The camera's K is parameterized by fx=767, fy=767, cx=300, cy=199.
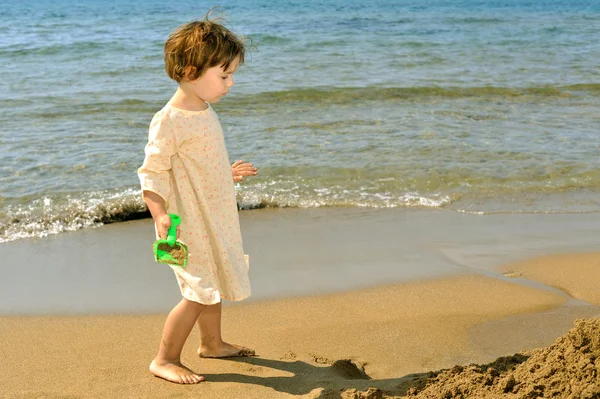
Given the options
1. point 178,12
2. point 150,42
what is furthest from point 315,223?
point 178,12

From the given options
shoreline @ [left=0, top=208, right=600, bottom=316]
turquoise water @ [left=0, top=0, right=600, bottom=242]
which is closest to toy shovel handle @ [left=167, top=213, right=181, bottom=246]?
shoreline @ [left=0, top=208, right=600, bottom=316]

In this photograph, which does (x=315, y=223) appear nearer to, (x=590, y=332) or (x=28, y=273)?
(x=28, y=273)

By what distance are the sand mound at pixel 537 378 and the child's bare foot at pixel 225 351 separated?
0.75 meters

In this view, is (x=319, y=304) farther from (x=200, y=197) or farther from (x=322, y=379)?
(x=200, y=197)

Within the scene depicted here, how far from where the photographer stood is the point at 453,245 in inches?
198

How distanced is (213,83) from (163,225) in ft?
2.02

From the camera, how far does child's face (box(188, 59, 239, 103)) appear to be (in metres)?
3.08

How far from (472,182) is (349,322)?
300 cm

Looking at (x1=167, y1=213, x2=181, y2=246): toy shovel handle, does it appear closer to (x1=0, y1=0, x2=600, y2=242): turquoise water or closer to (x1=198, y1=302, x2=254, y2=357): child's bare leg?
(x1=198, y1=302, x2=254, y2=357): child's bare leg

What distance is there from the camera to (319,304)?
408 centimetres

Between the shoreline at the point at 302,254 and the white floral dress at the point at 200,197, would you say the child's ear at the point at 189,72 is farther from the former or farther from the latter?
the shoreline at the point at 302,254

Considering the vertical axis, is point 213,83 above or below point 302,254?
above

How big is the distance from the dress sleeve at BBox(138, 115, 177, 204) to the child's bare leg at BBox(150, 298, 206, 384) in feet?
1.64

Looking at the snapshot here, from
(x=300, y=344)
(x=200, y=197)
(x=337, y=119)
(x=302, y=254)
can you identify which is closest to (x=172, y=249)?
(x=200, y=197)
